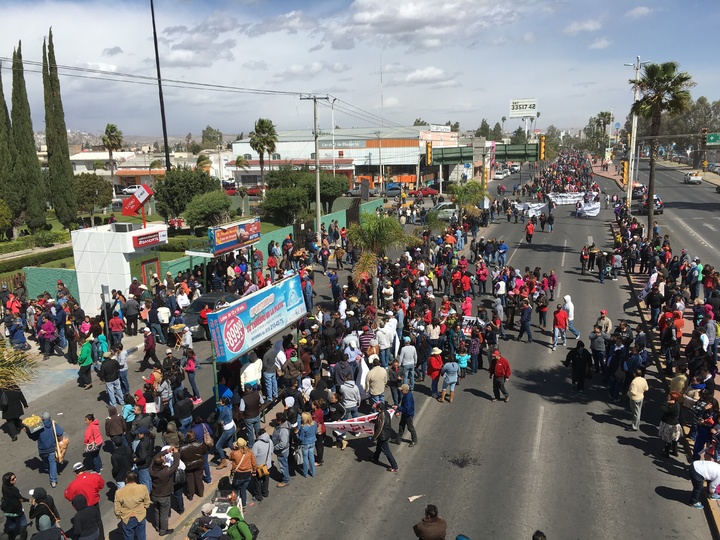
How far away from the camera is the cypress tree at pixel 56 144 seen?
136 feet

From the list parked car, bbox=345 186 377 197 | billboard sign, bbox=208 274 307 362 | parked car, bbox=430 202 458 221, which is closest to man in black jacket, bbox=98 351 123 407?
billboard sign, bbox=208 274 307 362

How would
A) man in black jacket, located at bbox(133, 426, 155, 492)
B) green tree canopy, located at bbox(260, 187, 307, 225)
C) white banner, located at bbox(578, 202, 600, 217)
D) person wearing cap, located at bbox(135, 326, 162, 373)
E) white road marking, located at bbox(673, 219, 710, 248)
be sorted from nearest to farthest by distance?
man in black jacket, located at bbox(133, 426, 155, 492)
person wearing cap, located at bbox(135, 326, 162, 373)
white road marking, located at bbox(673, 219, 710, 248)
green tree canopy, located at bbox(260, 187, 307, 225)
white banner, located at bbox(578, 202, 600, 217)

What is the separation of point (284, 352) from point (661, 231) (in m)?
35.3

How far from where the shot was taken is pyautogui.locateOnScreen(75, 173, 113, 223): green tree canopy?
50.1m

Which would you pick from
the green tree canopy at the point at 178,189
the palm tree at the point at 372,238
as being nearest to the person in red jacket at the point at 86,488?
the palm tree at the point at 372,238

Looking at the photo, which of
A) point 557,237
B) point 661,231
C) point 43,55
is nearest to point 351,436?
point 557,237

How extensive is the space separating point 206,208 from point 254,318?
27.8 m

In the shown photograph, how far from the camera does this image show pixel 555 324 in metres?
17.7

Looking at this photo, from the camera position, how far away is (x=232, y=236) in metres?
25.6

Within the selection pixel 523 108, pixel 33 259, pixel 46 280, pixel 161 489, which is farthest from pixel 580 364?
pixel 523 108

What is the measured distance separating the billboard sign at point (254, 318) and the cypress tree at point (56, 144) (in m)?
34.3

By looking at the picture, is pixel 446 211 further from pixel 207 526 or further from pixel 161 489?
pixel 207 526

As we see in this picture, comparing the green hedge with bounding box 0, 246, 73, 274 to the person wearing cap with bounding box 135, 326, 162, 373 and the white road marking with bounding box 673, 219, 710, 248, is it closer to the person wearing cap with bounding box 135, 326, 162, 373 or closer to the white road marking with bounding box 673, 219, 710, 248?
the person wearing cap with bounding box 135, 326, 162, 373

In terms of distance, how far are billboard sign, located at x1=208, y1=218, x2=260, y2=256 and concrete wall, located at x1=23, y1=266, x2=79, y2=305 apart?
5.86 meters
